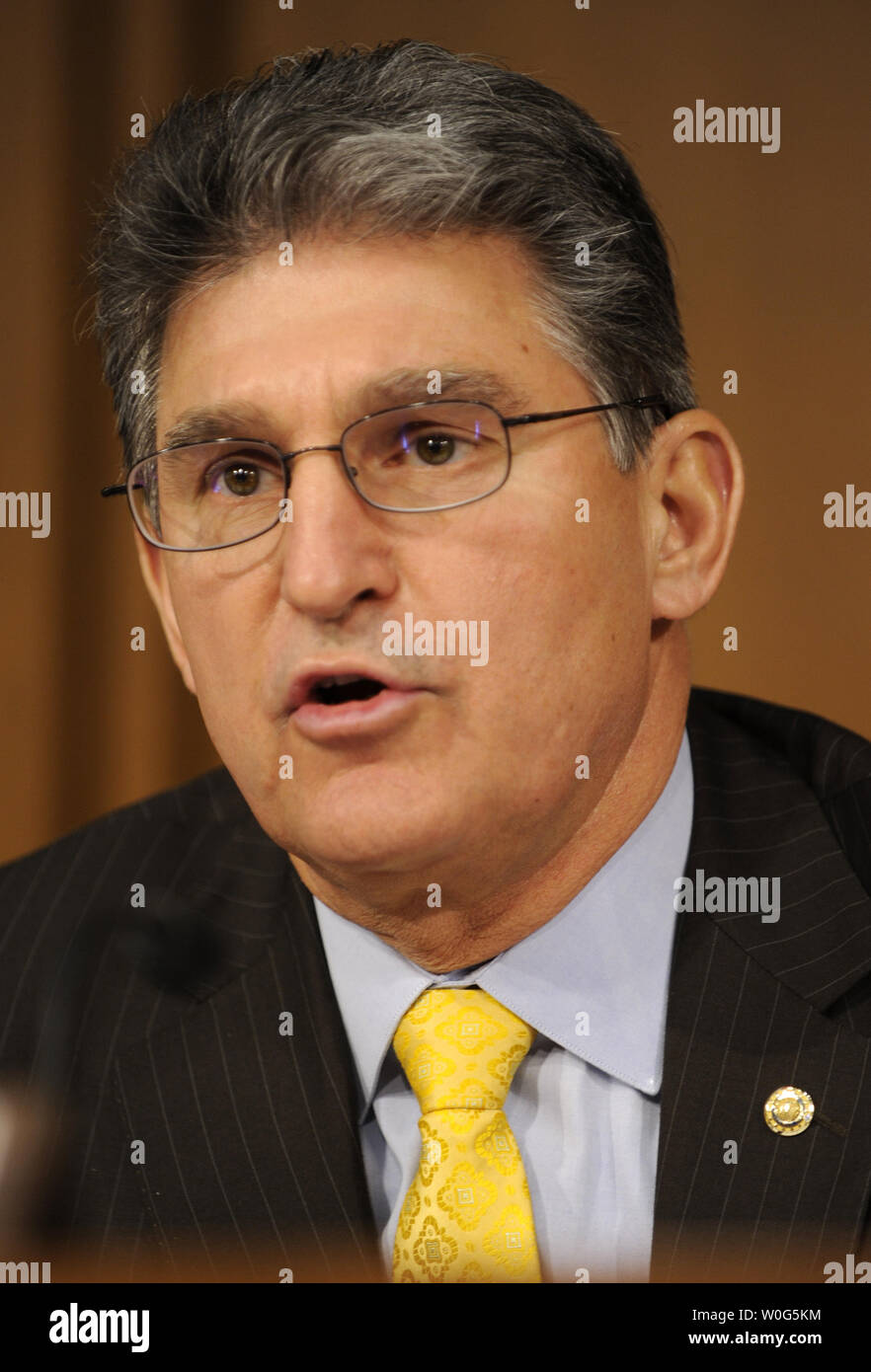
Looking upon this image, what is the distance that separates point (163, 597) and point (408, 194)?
0.54 m

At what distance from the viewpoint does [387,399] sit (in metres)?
1.35

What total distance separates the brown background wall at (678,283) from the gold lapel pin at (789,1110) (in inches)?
28.2

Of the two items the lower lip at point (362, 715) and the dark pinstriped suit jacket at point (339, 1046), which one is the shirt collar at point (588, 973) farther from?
the lower lip at point (362, 715)

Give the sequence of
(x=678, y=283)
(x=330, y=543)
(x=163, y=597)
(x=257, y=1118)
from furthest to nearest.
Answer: (x=678, y=283) → (x=163, y=597) → (x=257, y=1118) → (x=330, y=543)

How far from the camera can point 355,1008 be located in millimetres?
1568

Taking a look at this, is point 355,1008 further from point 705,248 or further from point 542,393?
point 705,248

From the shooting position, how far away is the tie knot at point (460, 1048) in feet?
4.75

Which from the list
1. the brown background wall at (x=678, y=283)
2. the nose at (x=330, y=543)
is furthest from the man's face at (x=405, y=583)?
the brown background wall at (x=678, y=283)

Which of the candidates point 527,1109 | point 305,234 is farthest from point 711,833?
point 305,234

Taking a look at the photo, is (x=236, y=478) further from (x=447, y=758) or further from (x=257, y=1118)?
(x=257, y=1118)

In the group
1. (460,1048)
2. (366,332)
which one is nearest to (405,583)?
(366,332)

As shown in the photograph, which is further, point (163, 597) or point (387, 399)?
point (163, 597)

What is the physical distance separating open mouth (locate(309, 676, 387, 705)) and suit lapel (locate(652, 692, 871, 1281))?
442 millimetres

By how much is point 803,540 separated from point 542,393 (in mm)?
644
